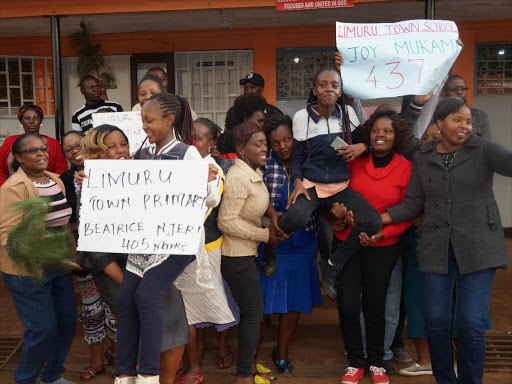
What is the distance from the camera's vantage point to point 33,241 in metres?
3.32

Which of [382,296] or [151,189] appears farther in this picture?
[382,296]

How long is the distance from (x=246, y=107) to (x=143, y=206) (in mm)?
1844

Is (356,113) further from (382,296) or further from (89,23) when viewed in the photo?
(89,23)

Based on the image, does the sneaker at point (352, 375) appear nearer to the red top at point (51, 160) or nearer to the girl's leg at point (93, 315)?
the girl's leg at point (93, 315)

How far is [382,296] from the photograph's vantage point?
3.92 m

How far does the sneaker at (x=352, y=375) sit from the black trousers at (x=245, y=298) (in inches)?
28.3

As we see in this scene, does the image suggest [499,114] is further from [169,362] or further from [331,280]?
[169,362]

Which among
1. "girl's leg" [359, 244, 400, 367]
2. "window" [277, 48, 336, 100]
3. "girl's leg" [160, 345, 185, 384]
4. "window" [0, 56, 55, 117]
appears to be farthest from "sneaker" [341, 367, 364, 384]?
"window" [0, 56, 55, 117]

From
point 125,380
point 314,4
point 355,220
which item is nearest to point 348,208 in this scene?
point 355,220

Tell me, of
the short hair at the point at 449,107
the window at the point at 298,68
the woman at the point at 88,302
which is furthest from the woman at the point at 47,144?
the window at the point at 298,68

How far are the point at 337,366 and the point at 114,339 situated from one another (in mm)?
1779

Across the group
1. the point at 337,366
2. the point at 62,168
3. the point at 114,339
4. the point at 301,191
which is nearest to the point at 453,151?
the point at 301,191

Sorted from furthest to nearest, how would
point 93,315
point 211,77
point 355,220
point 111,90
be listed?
point 111,90 < point 211,77 < point 93,315 < point 355,220

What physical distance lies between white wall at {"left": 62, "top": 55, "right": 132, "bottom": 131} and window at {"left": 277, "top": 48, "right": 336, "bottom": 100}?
2.31 meters
